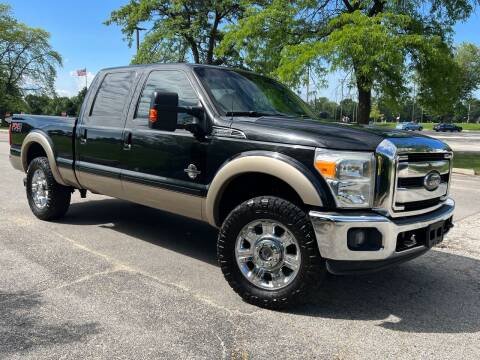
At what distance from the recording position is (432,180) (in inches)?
147

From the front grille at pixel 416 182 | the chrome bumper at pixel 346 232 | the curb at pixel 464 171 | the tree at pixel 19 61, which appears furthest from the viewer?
the tree at pixel 19 61

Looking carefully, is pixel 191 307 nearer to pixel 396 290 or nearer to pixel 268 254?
pixel 268 254

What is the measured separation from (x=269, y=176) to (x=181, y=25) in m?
25.4

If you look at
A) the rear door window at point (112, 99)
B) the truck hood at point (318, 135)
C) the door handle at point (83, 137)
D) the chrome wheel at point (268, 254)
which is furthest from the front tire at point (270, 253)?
the door handle at point (83, 137)

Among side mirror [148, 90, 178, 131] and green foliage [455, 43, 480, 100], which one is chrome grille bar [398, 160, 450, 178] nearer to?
side mirror [148, 90, 178, 131]

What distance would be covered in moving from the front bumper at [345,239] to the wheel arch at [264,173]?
0.52ft

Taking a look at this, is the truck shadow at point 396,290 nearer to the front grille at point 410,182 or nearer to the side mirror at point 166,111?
the front grille at point 410,182

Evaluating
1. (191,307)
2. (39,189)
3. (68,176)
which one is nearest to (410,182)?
(191,307)

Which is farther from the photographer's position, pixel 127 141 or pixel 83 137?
pixel 83 137

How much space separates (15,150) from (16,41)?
55.5 m

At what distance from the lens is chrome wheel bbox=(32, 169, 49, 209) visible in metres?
6.20

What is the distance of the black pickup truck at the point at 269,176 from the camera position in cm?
333

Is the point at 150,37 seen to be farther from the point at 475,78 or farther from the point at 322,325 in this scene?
the point at 475,78

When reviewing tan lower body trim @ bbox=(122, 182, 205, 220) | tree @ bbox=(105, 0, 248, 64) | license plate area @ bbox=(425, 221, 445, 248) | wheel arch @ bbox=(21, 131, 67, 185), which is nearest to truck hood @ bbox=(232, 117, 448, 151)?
license plate area @ bbox=(425, 221, 445, 248)
